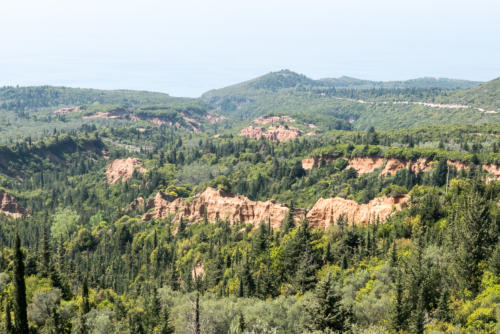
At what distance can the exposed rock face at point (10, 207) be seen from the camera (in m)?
168

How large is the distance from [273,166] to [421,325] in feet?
485

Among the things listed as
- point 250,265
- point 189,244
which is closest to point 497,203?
point 250,265

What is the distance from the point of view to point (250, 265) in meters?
81.2

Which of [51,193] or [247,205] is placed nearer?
[247,205]

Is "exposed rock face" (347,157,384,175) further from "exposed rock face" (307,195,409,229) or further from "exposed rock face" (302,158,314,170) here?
"exposed rock face" (307,195,409,229)

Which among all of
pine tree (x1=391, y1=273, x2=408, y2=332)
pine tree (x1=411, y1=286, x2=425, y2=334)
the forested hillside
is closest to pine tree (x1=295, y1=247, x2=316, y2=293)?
the forested hillside

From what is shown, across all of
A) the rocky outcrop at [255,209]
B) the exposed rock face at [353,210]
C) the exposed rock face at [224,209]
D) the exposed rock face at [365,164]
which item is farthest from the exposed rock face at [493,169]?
the exposed rock face at [224,209]

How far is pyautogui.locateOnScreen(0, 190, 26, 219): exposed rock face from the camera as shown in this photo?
16850 cm

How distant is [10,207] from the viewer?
6727 inches

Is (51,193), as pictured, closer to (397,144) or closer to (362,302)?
(397,144)

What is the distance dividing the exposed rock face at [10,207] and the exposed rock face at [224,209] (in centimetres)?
6125

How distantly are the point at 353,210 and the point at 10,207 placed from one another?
140 meters

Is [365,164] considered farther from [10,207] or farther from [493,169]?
[10,207]

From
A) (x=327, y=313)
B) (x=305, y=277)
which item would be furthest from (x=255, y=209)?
(x=327, y=313)
